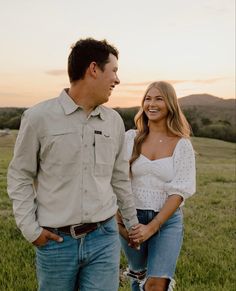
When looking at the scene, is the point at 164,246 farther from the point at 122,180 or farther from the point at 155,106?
the point at 155,106

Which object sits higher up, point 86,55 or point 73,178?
point 86,55

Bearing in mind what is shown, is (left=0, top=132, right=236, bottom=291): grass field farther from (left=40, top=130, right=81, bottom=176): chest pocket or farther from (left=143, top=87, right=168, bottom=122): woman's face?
(left=40, top=130, right=81, bottom=176): chest pocket

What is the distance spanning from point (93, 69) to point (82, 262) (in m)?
1.41

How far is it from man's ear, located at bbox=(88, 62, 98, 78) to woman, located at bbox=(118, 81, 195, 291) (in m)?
1.23

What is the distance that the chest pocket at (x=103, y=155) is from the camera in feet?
12.4

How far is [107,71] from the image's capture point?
3.82 m

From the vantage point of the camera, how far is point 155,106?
4.89 m

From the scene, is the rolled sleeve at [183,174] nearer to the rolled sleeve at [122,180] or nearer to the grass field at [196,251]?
the rolled sleeve at [122,180]

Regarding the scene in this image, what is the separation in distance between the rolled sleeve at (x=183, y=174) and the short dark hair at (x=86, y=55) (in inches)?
54.8

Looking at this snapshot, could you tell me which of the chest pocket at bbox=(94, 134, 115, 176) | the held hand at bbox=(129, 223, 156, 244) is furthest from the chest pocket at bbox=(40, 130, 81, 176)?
the held hand at bbox=(129, 223, 156, 244)

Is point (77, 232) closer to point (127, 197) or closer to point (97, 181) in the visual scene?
point (97, 181)

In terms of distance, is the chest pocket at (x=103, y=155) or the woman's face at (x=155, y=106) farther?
the woman's face at (x=155, y=106)

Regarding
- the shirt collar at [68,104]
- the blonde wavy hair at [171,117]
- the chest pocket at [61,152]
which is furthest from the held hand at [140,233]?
the shirt collar at [68,104]

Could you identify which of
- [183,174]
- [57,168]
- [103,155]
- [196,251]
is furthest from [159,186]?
[196,251]
